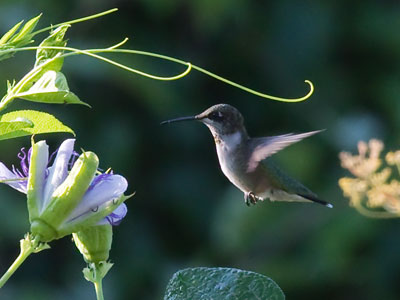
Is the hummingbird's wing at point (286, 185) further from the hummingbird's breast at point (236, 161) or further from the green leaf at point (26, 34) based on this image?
the green leaf at point (26, 34)

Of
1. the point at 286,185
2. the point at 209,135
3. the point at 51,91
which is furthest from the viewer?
the point at 209,135

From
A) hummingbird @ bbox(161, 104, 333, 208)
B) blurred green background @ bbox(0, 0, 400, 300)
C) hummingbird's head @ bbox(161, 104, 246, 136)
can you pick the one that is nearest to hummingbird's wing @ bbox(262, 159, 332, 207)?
hummingbird @ bbox(161, 104, 333, 208)

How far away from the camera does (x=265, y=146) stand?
1.54m

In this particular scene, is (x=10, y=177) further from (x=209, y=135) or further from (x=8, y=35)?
(x=209, y=135)

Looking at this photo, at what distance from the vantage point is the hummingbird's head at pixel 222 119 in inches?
59.4

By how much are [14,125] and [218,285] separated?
21cm

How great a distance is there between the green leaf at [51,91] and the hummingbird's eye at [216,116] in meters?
0.74

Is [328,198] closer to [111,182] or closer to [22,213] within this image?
[22,213]

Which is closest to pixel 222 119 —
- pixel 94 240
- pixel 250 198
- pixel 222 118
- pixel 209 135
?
pixel 222 118

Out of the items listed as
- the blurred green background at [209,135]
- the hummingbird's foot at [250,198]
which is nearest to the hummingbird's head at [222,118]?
the hummingbird's foot at [250,198]

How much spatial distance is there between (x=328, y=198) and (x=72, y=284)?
791mm

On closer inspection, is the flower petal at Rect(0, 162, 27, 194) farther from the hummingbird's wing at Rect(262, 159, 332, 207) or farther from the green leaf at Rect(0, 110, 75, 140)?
the hummingbird's wing at Rect(262, 159, 332, 207)

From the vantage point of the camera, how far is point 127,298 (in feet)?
10.3

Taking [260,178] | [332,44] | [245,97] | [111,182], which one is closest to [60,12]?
[245,97]
